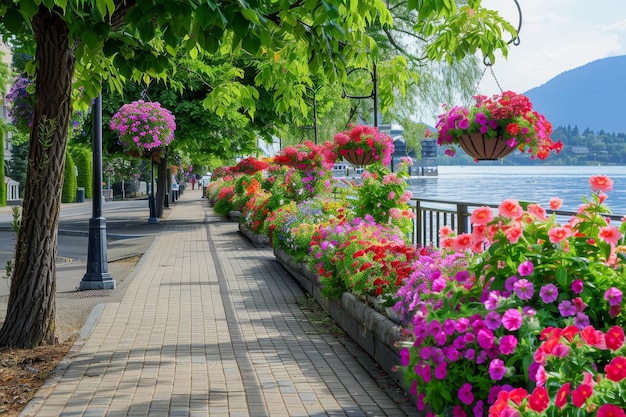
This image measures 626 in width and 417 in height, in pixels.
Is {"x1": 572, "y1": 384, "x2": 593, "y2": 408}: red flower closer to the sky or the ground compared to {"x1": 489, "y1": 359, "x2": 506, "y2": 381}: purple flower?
closer to the sky

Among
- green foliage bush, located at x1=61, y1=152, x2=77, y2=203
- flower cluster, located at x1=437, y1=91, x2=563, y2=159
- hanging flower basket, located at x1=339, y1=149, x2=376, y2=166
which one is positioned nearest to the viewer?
flower cluster, located at x1=437, y1=91, x2=563, y2=159

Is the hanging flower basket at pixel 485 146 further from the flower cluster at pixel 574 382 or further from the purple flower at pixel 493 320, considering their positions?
the flower cluster at pixel 574 382

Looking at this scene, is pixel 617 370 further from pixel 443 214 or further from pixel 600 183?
pixel 443 214

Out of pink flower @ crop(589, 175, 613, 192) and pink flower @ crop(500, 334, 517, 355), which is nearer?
pink flower @ crop(500, 334, 517, 355)

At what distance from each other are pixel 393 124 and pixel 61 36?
2598 cm

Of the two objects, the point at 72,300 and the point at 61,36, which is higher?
the point at 61,36

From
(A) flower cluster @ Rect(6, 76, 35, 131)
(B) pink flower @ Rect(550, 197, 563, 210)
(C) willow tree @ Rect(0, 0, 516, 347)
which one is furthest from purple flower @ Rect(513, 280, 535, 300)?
(A) flower cluster @ Rect(6, 76, 35, 131)

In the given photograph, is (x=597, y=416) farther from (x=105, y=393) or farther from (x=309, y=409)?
(x=105, y=393)

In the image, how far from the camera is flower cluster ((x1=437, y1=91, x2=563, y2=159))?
8.32 metres

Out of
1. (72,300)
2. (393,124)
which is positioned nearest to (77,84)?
(72,300)

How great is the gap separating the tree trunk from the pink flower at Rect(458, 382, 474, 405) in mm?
5085

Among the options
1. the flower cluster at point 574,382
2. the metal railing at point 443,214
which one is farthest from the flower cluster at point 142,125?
the flower cluster at point 574,382

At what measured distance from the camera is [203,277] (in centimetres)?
1395

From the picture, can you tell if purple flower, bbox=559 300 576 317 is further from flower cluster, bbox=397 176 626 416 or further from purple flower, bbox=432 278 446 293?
purple flower, bbox=432 278 446 293
